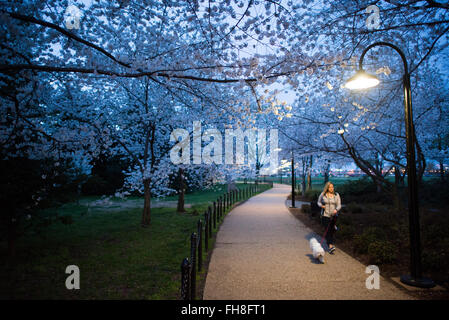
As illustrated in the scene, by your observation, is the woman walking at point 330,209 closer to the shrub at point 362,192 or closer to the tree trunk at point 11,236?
the tree trunk at point 11,236

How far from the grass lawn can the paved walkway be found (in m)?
0.78

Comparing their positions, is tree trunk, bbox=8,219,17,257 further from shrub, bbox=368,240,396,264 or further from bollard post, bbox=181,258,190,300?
shrub, bbox=368,240,396,264

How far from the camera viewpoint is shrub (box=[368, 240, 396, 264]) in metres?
5.81

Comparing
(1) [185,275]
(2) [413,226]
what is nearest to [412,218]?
(2) [413,226]

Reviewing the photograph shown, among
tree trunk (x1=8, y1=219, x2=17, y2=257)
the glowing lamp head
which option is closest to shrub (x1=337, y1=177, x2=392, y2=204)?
the glowing lamp head

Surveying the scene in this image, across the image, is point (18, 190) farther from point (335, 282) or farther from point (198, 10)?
point (335, 282)

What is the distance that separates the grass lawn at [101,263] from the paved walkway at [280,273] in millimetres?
782

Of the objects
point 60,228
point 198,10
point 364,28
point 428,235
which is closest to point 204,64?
point 198,10

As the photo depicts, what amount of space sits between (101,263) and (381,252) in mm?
6479

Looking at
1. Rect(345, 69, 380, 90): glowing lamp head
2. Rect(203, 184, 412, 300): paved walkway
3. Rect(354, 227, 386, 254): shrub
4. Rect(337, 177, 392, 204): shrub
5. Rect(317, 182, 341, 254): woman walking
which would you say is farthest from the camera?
Rect(337, 177, 392, 204): shrub

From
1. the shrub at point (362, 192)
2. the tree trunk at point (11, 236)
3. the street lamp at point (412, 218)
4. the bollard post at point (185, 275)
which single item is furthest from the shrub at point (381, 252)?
the shrub at point (362, 192)

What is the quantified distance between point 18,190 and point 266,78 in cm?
618

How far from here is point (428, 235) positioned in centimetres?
708
